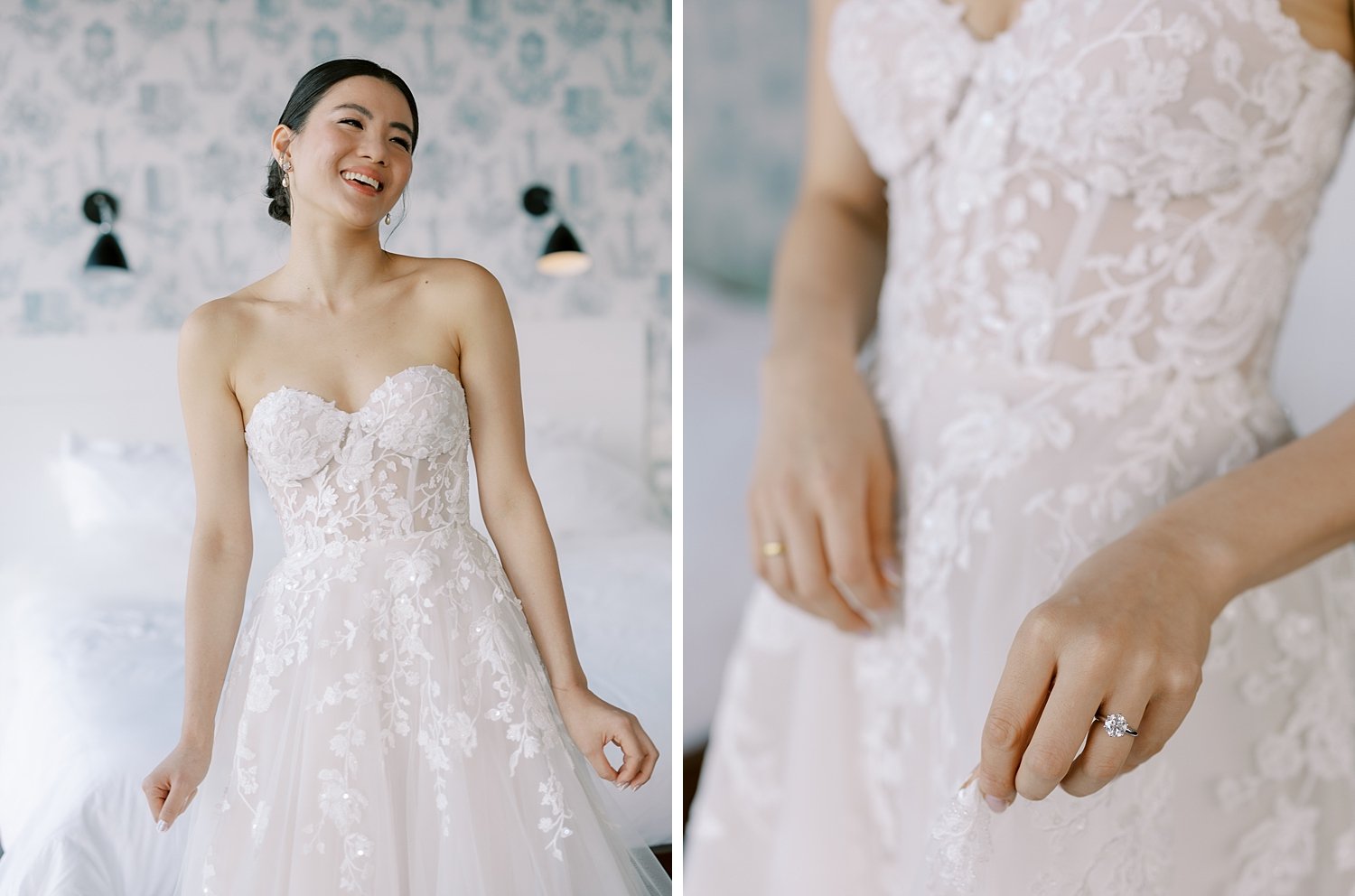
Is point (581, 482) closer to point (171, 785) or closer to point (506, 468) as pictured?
point (506, 468)

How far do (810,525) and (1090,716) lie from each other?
0.73 ft

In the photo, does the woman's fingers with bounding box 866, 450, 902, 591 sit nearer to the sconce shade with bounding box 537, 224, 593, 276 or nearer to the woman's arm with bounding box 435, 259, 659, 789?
the woman's arm with bounding box 435, 259, 659, 789

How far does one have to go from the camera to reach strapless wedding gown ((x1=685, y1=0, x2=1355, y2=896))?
0.50 meters

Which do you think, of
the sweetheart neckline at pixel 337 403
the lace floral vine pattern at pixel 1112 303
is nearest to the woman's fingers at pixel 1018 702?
the lace floral vine pattern at pixel 1112 303

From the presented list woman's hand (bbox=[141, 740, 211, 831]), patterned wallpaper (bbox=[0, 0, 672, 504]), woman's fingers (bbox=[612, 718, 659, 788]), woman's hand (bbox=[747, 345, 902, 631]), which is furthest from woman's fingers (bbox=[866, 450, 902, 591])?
woman's hand (bbox=[141, 740, 211, 831])

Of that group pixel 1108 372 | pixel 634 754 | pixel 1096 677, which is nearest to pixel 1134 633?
pixel 1096 677

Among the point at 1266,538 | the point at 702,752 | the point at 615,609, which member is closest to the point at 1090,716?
the point at 1266,538

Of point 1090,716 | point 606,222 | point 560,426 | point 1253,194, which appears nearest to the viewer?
point 1090,716

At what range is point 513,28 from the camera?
886mm

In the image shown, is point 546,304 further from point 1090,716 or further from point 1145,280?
point 1090,716

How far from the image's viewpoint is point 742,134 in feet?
3.64

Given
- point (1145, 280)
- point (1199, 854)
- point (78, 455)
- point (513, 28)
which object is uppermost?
point (513, 28)

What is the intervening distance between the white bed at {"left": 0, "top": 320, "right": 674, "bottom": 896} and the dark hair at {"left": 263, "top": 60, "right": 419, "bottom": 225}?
12 cm

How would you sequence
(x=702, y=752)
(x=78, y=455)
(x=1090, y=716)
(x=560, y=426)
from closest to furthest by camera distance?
(x=1090, y=716), (x=78, y=455), (x=560, y=426), (x=702, y=752)
